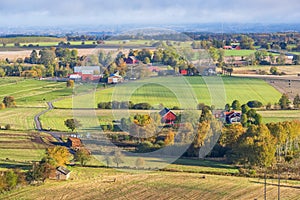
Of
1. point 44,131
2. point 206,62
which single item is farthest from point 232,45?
point 44,131

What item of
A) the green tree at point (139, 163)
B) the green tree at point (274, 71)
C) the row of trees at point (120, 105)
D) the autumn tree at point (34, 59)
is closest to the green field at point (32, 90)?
the row of trees at point (120, 105)

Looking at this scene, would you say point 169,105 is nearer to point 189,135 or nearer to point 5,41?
point 189,135

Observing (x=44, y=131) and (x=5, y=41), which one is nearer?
(x=44, y=131)

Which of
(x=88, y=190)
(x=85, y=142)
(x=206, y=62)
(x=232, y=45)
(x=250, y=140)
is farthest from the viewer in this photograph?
(x=232, y=45)

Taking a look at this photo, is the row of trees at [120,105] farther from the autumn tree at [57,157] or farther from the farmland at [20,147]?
the autumn tree at [57,157]

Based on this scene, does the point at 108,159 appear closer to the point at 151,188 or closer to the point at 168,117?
the point at 151,188

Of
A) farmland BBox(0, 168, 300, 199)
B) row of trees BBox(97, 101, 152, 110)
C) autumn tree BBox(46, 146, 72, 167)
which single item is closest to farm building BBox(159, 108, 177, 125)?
row of trees BBox(97, 101, 152, 110)
